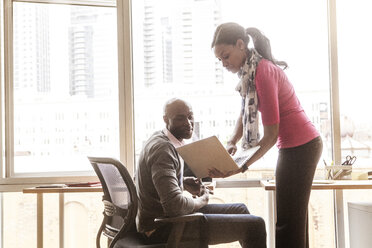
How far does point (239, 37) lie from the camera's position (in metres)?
2.05

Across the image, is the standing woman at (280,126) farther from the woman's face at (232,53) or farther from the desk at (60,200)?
the desk at (60,200)

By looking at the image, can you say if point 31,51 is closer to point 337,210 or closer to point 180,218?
point 180,218

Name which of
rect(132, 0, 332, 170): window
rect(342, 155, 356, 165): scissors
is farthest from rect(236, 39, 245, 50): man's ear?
rect(342, 155, 356, 165): scissors

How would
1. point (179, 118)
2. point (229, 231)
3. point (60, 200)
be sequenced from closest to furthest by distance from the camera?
point (229, 231) → point (179, 118) → point (60, 200)

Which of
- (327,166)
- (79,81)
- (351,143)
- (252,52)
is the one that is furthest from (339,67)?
(79,81)

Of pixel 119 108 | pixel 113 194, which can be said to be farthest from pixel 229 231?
pixel 119 108

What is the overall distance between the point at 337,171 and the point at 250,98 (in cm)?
122

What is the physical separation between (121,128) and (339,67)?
1713mm

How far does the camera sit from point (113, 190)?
2.00 meters

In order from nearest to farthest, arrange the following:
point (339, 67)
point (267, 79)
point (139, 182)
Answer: point (139, 182), point (267, 79), point (339, 67)

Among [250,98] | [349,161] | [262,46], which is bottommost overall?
[349,161]

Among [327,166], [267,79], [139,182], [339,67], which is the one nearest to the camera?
[139,182]

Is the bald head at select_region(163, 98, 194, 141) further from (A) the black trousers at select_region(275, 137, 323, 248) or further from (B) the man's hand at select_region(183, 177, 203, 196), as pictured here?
(A) the black trousers at select_region(275, 137, 323, 248)

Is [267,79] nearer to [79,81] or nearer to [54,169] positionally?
[79,81]
